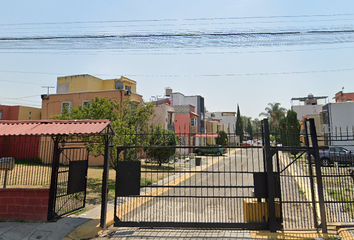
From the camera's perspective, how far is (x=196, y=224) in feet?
18.8

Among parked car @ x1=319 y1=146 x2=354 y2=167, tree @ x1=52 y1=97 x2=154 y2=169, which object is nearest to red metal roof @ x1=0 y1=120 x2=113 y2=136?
tree @ x1=52 y1=97 x2=154 y2=169

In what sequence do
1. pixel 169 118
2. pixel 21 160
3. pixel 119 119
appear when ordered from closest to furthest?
1. pixel 21 160
2. pixel 119 119
3. pixel 169 118

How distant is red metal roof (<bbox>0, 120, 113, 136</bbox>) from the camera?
6051 millimetres

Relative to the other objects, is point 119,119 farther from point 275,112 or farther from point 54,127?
point 275,112

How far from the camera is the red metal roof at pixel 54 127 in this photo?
6051 millimetres

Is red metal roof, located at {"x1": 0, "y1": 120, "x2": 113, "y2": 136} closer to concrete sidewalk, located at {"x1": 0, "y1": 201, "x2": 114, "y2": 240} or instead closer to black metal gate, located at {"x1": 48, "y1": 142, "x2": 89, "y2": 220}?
black metal gate, located at {"x1": 48, "y1": 142, "x2": 89, "y2": 220}

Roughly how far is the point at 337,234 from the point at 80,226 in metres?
6.83

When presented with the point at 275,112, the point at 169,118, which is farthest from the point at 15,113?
the point at 275,112

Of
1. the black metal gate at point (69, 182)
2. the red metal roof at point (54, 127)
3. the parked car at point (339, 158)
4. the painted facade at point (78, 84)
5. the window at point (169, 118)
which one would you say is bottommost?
the black metal gate at point (69, 182)

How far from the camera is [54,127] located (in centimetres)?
644

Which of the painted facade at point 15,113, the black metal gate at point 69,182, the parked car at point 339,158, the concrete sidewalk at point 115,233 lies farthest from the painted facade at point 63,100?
the concrete sidewalk at point 115,233

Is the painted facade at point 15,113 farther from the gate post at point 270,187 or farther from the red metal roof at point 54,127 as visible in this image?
Answer: the gate post at point 270,187

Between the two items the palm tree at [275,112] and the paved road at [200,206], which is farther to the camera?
the palm tree at [275,112]

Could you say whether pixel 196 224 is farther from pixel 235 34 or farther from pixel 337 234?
pixel 235 34
